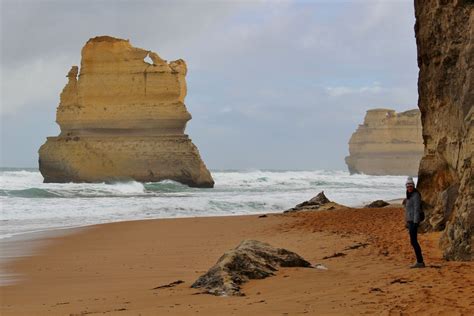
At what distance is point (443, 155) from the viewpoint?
1210 centimetres

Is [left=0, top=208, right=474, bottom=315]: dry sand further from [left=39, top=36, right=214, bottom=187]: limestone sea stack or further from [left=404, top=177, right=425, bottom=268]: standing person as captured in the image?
[left=39, top=36, right=214, bottom=187]: limestone sea stack

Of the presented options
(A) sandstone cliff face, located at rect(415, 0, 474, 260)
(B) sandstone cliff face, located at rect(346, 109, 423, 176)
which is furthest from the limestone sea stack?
(B) sandstone cliff face, located at rect(346, 109, 423, 176)

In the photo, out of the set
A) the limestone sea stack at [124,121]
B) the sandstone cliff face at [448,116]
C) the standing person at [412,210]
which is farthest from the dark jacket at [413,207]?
the limestone sea stack at [124,121]

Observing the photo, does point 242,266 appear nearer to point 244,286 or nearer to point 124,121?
point 244,286

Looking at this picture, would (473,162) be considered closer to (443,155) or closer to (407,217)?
(407,217)

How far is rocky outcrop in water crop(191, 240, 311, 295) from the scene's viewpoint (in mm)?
7449

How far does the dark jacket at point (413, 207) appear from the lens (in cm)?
926

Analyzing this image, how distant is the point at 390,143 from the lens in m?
88.4

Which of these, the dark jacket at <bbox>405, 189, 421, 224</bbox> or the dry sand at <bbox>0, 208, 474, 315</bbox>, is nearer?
the dry sand at <bbox>0, 208, 474, 315</bbox>

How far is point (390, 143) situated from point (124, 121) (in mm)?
52800

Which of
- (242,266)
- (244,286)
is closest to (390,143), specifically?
(242,266)

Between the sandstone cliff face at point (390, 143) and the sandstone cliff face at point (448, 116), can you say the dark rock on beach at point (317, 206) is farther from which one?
the sandstone cliff face at point (390, 143)

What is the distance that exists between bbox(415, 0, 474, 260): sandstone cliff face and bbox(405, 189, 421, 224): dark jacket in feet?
1.89

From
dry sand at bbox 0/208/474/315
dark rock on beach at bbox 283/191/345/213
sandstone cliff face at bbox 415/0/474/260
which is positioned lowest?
dry sand at bbox 0/208/474/315
